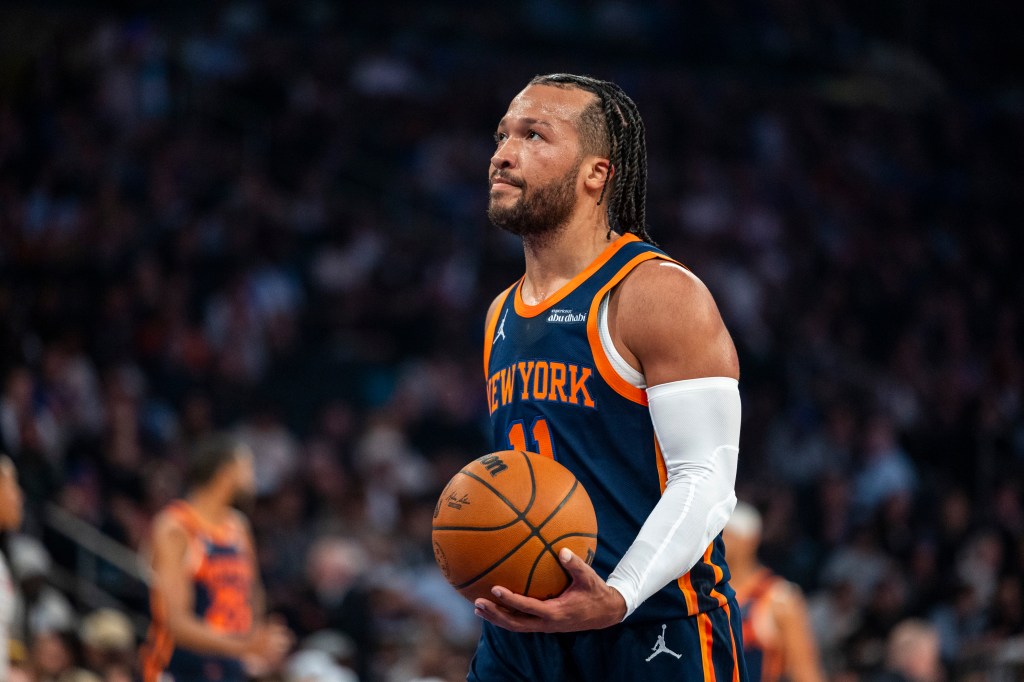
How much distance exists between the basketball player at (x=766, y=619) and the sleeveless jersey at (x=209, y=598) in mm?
2442

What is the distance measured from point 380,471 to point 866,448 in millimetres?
4791

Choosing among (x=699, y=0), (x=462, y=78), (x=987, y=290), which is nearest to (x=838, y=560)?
(x=987, y=290)

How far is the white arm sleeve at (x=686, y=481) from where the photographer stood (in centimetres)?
285

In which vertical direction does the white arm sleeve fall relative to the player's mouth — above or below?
below

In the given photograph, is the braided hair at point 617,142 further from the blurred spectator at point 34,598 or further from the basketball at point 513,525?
the blurred spectator at point 34,598

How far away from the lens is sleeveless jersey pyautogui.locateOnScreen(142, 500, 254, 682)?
654cm

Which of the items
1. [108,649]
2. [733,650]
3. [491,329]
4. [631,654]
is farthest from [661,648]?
[108,649]

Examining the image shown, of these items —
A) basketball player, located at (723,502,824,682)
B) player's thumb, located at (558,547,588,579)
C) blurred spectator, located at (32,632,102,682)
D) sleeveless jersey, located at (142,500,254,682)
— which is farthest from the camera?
blurred spectator, located at (32,632,102,682)

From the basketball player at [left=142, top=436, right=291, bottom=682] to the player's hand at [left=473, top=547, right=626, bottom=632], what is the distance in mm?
3843

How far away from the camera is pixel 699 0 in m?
18.2

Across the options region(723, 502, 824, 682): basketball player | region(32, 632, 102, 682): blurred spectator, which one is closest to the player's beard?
region(723, 502, 824, 682): basketball player

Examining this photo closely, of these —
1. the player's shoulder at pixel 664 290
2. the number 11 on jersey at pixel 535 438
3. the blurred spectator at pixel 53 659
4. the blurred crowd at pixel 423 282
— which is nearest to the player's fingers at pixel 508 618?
the number 11 on jersey at pixel 535 438

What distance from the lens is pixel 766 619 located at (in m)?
6.53

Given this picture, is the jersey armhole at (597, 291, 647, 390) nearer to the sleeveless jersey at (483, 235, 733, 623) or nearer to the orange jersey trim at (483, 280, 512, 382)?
the sleeveless jersey at (483, 235, 733, 623)
